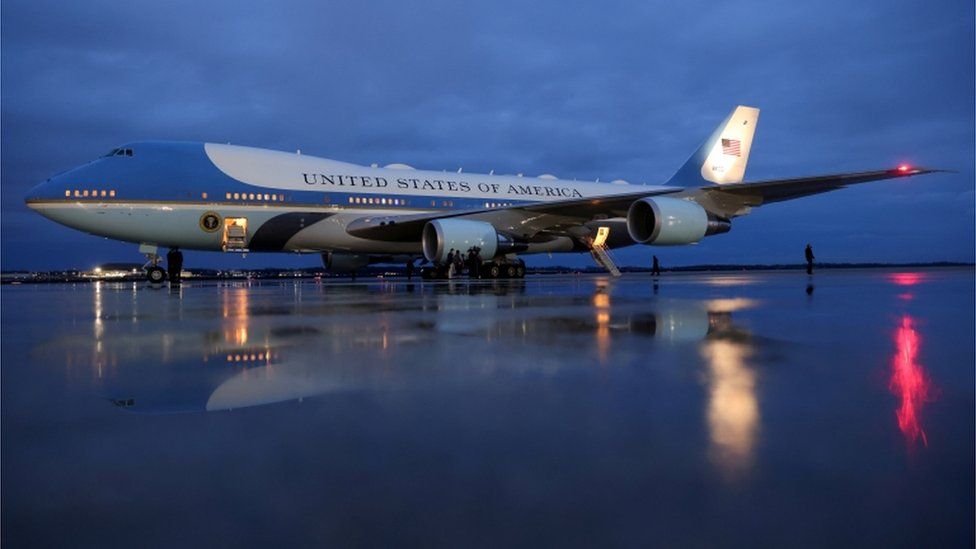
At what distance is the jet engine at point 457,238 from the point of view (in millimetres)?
15562

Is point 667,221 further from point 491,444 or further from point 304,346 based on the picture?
point 491,444

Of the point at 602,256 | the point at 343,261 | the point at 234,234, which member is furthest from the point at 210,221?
the point at 602,256

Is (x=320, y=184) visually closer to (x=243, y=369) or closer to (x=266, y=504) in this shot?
(x=243, y=369)

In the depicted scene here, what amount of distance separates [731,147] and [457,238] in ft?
40.1

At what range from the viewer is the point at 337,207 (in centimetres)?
1720

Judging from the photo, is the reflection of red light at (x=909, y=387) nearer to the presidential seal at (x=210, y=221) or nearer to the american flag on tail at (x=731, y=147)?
the presidential seal at (x=210, y=221)

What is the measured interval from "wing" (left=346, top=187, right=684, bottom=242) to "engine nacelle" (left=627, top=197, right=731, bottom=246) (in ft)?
4.78

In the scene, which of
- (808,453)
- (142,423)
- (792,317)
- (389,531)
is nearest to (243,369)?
(142,423)

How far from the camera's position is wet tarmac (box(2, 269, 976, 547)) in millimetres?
1304

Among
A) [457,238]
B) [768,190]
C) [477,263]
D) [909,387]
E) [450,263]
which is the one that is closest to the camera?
[909,387]

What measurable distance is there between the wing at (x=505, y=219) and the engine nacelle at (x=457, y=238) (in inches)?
33.4

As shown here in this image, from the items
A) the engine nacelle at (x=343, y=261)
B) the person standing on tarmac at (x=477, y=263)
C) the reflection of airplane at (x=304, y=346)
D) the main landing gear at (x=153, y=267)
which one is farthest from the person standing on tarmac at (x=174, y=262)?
the reflection of airplane at (x=304, y=346)

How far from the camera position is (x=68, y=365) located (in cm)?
328

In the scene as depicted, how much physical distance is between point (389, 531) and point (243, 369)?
6.80ft
